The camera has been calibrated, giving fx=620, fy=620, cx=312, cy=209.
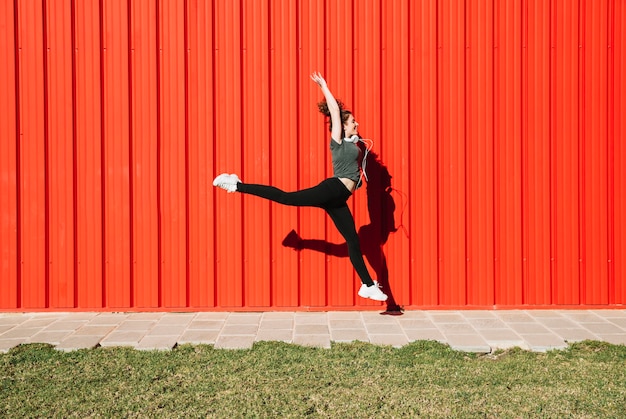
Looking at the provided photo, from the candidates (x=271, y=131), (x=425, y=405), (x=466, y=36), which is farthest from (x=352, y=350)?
(x=466, y=36)

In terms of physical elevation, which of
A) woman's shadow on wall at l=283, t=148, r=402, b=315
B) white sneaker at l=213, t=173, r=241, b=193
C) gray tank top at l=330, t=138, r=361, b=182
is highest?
gray tank top at l=330, t=138, r=361, b=182

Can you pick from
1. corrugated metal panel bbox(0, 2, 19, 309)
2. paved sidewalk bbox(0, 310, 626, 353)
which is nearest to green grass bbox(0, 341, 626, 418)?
paved sidewalk bbox(0, 310, 626, 353)

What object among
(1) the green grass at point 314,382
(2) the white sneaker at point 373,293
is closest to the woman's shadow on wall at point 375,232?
(2) the white sneaker at point 373,293

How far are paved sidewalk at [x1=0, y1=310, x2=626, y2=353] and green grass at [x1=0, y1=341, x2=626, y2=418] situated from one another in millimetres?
229

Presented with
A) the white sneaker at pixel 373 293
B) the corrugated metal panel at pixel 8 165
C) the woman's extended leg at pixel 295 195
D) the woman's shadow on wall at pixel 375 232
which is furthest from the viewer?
the woman's shadow on wall at pixel 375 232

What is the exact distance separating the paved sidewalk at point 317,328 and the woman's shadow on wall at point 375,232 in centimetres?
50

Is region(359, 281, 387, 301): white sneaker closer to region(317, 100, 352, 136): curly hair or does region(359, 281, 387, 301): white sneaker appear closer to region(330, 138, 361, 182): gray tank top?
region(330, 138, 361, 182): gray tank top

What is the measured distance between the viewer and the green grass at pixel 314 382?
3.64 m

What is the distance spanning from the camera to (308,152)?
622 cm

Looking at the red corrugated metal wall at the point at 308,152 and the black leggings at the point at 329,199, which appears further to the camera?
the red corrugated metal wall at the point at 308,152

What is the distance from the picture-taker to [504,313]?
6.02 m

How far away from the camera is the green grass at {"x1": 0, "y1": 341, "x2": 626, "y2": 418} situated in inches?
143

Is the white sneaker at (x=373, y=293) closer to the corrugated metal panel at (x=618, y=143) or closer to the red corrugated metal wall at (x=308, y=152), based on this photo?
the red corrugated metal wall at (x=308, y=152)

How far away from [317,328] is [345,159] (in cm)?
151
